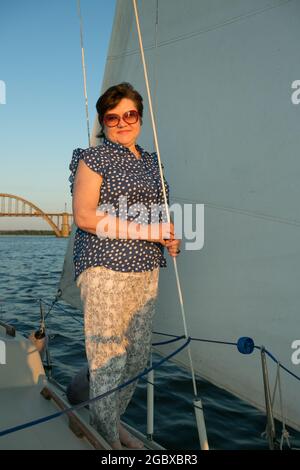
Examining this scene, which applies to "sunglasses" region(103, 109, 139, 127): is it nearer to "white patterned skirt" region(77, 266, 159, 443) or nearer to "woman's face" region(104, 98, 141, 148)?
"woman's face" region(104, 98, 141, 148)

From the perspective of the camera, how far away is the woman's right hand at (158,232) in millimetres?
1941

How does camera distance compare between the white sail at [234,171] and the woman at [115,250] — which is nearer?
the woman at [115,250]

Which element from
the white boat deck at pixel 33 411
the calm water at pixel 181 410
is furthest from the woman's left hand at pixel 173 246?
the calm water at pixel 181 410

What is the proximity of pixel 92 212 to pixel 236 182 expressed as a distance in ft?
2.77

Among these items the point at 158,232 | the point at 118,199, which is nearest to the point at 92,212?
the point at 118,199

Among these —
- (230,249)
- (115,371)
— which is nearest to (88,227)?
(115,371)

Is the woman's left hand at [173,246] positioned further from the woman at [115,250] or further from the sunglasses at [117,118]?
the sunglasses at [117,118]

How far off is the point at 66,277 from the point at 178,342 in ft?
4.37

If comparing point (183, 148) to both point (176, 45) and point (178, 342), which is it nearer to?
point (176, 45)

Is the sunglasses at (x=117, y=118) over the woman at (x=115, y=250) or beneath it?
over

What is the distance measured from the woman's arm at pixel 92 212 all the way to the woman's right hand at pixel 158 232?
0.09 ft

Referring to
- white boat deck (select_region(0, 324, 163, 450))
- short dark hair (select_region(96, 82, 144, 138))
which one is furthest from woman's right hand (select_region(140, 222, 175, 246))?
white boat deck (select_region(0, 324, 163, 450))

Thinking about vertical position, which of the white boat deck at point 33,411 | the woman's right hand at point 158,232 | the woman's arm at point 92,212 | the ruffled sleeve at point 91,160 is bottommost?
the white boat deck at point 33,411

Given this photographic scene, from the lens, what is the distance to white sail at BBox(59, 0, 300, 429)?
201 cm
